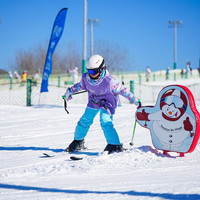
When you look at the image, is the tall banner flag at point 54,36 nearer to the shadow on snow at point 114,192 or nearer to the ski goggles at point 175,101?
the ski goggles at point 175,101

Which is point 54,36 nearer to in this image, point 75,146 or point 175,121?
point 75,146

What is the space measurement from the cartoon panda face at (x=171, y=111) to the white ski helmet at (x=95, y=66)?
1034 mm

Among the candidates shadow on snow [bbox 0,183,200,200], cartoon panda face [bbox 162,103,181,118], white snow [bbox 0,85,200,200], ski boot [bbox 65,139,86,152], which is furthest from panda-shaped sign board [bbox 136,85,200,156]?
shadow on snow [bbox 0,183,200,200]

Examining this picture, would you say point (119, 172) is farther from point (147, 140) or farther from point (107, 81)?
point (147, 140)

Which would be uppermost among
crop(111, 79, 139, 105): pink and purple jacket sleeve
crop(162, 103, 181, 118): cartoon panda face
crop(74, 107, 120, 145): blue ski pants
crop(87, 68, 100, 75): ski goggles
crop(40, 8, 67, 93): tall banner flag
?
crop(40, 8, 67, 93): tall banner flag

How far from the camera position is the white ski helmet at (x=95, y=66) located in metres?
4.69

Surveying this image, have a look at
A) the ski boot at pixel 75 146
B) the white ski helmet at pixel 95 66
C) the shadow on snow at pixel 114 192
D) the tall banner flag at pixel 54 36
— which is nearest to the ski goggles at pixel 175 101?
the white ski helmet at pixel 95 66

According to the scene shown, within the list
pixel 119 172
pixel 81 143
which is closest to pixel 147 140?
pixel 81 143

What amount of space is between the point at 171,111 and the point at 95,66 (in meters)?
1.21

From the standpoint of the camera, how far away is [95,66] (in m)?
4.68

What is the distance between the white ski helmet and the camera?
4691 millimetres

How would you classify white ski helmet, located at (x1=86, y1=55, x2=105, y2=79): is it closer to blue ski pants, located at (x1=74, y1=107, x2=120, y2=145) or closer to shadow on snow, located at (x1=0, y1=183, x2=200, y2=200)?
blue ski pants, located at (x1=74, y1=107, x2=120, y2=145)

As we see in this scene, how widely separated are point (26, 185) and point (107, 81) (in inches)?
78.7

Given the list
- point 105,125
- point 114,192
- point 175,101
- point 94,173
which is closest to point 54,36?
point 105,125
